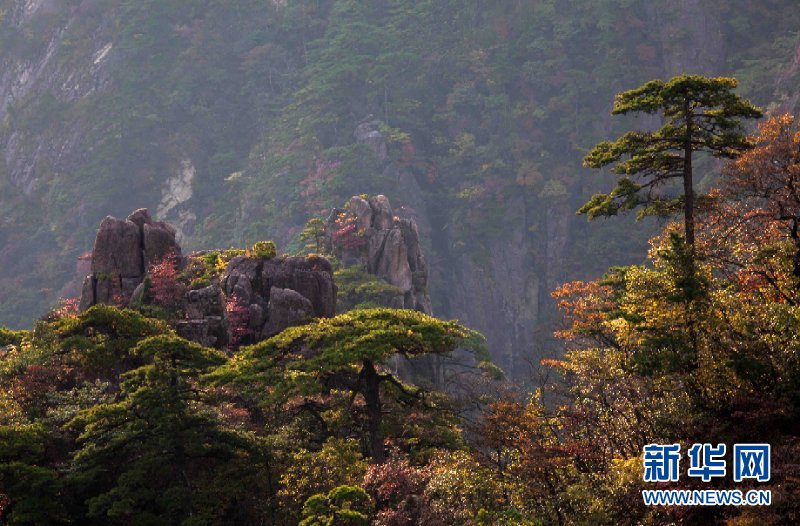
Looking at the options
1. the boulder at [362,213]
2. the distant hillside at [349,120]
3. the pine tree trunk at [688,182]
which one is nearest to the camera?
the pine tree trunk at [688,182]

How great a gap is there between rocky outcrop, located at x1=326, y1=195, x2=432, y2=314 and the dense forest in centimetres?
18

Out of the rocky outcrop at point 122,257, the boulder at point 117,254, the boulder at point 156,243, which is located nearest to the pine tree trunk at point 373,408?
the rocky outcrop at point 122,257

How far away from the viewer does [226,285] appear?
29422 mm

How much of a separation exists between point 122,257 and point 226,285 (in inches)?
163

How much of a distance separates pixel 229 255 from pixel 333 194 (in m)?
29.5

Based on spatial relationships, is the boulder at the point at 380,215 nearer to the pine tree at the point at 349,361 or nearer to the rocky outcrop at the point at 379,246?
the rocky outcrop at the point at 379,246

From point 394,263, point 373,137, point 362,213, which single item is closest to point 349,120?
point 373,137

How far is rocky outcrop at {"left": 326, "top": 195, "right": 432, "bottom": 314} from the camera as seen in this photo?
4347 centimetres

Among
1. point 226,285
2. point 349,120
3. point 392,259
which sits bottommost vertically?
point 226,285

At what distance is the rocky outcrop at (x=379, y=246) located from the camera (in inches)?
1711

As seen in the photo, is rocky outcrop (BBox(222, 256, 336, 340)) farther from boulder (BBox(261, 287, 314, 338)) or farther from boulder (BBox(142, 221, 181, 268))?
boulder (BBox(142, 221, 181, 268))

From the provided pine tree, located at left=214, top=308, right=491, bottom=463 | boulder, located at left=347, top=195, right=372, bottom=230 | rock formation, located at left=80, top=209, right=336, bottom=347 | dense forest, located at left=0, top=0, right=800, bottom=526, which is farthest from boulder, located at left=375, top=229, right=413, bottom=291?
pine tree, located at left=214, top=308, right=491, bottom=463

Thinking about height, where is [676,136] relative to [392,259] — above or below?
below

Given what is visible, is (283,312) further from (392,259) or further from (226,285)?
(392,259)
